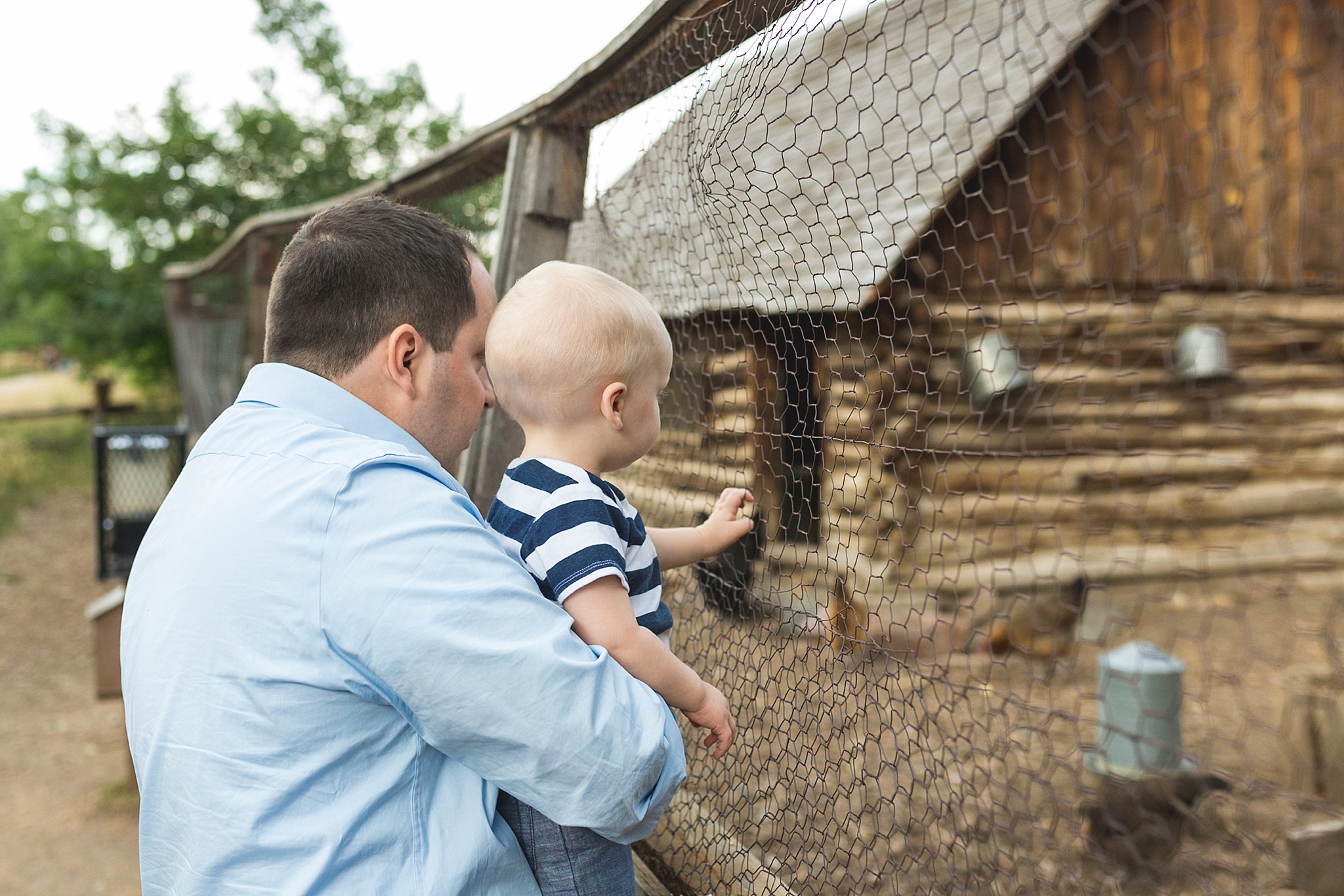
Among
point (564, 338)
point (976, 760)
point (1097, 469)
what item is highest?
point (564, 338)

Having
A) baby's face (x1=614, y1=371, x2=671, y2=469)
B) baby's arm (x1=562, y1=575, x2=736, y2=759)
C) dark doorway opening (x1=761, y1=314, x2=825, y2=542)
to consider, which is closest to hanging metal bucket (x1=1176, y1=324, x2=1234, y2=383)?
dark doorway opening (x1=761, y1=314, x2=825, y2=542)

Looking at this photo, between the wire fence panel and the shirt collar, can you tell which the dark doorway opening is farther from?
the shirt collar

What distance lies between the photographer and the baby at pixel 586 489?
125 centimetres

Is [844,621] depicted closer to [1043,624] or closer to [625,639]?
[625,639]

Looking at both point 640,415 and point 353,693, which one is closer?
point 353,693

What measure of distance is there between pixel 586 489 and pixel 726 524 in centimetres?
36

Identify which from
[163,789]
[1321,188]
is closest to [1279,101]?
[1321,188]

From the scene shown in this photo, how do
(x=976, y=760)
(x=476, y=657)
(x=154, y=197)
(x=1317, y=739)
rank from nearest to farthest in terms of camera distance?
(x=476, y=657) < (x=1317, y=739) < (x=976, y=760) < (x=154, y=197)

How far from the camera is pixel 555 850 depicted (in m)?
1.24

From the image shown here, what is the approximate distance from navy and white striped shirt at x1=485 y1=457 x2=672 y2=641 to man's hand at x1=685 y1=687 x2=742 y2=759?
14cm

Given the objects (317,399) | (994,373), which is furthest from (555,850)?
(994,373)

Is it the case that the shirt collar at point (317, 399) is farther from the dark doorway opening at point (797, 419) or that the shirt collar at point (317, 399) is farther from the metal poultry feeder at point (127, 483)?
the metal poultry feeder at point (127, 483)

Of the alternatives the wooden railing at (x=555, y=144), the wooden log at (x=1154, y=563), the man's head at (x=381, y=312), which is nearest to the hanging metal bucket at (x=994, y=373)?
the wooden log at (x=1154, y=563)

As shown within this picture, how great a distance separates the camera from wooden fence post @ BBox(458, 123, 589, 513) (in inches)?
81.1
